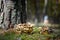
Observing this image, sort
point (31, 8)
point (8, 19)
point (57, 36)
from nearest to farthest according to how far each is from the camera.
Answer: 1. point (57, 36)
2. point (8, 19)
3. point (31, 8)

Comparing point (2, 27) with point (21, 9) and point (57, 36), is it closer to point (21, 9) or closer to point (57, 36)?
point (21, 9)

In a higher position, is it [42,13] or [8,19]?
[8,19]

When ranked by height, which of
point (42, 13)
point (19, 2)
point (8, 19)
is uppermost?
point (19, 2)

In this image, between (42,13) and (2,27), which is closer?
(2,27)

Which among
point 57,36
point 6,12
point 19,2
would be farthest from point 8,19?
point 57,36

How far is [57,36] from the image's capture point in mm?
4125

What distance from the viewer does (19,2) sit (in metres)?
4.89

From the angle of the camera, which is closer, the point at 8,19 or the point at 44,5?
the point at 8,19

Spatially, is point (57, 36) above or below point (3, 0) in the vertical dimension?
below

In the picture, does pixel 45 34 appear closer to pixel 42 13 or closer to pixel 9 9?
pixel 9 9

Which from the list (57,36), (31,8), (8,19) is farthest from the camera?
(31,8)

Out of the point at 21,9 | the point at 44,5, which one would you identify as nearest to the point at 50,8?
the point at 44,5

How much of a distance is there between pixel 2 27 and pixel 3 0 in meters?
0.60

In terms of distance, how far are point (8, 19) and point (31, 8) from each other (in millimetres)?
10846
